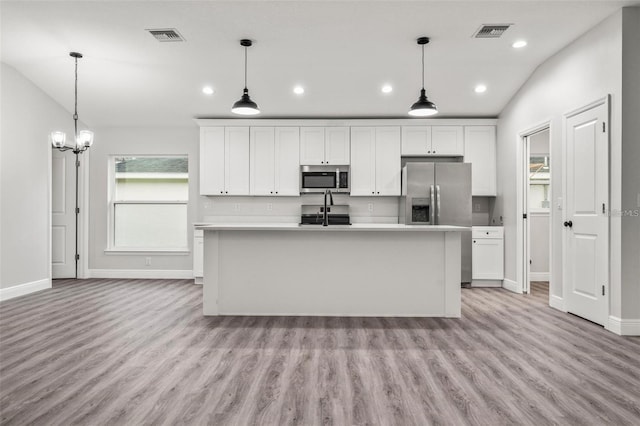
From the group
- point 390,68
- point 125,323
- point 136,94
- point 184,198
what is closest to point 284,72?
point 390,68

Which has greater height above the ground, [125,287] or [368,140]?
[368,140]

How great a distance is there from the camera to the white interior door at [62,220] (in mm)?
6766

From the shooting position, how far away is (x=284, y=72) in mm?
5273

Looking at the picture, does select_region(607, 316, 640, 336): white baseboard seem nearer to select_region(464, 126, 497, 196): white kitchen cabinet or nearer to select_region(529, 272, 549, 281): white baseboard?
select_region(464, 126, 497, 196): white kitchen cabinet

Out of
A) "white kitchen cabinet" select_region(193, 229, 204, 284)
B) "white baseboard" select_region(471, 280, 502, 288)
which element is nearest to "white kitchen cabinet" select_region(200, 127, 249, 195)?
"white kitchen cabinet" select_region(193, 229, 204, 284)

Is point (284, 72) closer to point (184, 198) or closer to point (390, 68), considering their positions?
point (390, 68)

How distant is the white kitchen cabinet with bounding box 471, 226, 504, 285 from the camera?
6.02 m

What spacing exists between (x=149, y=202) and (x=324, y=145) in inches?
124

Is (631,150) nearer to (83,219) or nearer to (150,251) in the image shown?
(150,251)

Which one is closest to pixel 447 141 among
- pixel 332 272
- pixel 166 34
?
pixel 332 272

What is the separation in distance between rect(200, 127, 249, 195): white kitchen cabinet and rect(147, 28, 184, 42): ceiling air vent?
2.13 m

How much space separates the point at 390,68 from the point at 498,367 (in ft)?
12.2

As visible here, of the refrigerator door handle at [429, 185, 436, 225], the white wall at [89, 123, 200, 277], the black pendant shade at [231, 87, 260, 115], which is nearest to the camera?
the black pendant shade at [231, 87, 260, 115]

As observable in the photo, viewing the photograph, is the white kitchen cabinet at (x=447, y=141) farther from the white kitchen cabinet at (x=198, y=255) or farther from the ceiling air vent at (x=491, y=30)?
the white kitchen cabinet at (x=198, y=255)
